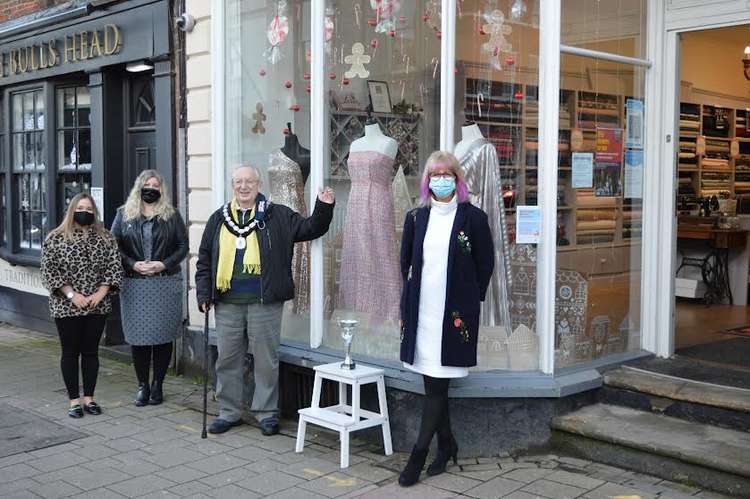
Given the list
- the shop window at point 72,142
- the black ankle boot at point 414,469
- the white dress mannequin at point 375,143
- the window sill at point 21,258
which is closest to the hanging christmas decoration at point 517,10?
the white dress mannequin at point 375,143

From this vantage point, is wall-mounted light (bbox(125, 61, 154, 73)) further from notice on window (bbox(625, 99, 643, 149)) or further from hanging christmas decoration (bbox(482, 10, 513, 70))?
notice on window (bbox(625, 99, 643, 149))

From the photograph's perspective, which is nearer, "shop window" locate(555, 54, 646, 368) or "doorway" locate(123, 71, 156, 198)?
"shop window" locate(555, 54, 646, 368)

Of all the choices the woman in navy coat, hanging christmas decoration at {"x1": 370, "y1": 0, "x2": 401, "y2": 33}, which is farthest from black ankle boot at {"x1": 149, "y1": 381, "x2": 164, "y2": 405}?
hanging christmas decoration at {"x1": 370, "y1": 0, "x2": 401, "y2": 33}

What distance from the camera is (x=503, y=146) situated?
5992 mm

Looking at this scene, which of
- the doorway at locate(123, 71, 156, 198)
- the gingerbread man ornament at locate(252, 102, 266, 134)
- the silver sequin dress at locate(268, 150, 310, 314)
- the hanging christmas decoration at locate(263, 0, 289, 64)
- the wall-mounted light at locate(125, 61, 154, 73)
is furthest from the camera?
the doorway at locate(123, 71, 156, 198)

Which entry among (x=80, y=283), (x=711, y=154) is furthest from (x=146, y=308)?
(x=711, y=154)

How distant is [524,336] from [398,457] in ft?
3.89

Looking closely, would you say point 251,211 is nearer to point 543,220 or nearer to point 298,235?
point 298,235

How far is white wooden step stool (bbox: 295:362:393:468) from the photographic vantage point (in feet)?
18.6

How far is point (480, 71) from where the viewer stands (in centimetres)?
606

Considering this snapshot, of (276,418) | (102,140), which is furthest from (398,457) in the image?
(102,140)

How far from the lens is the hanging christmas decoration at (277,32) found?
7508mm

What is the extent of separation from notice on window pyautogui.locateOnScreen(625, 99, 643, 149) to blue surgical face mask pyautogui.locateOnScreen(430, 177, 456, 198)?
1.91 metres

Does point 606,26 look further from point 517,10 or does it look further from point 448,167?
point 448,167
